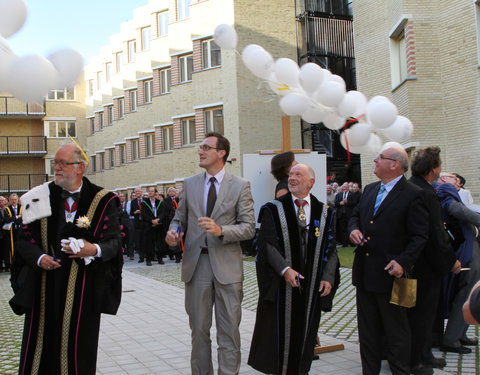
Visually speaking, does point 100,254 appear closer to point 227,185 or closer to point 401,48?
point 227,185

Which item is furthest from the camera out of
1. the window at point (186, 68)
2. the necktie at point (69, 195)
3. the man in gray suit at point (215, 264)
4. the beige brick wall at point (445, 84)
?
the window at point (186, 68)

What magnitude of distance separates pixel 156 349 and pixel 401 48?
1491cm

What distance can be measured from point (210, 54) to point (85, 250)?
26.7 metres

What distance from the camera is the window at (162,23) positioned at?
3638cm

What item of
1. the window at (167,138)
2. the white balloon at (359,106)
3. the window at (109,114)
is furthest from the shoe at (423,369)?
the window at (109,114)

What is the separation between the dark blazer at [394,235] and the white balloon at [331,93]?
142 centimetres

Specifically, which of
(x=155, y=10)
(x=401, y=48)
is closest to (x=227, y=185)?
(x=401, y=48)

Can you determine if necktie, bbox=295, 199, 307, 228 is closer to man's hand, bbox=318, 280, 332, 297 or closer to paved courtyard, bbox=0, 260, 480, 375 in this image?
man's hand, bbox=318, 280, 332, 297

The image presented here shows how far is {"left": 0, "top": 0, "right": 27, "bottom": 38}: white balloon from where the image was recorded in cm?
417

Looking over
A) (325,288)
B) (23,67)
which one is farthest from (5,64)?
(325,288)

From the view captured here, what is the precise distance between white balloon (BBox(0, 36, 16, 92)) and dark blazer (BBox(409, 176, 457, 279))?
4.03 m

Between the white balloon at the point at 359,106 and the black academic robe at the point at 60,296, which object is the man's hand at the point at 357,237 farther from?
the black academic robe at the point at 60,296

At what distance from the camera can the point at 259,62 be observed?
283 inches

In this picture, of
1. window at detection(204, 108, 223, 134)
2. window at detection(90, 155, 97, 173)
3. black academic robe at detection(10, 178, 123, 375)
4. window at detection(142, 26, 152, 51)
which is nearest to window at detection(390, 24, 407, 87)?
window at detection(204, 108, 223, 134)
